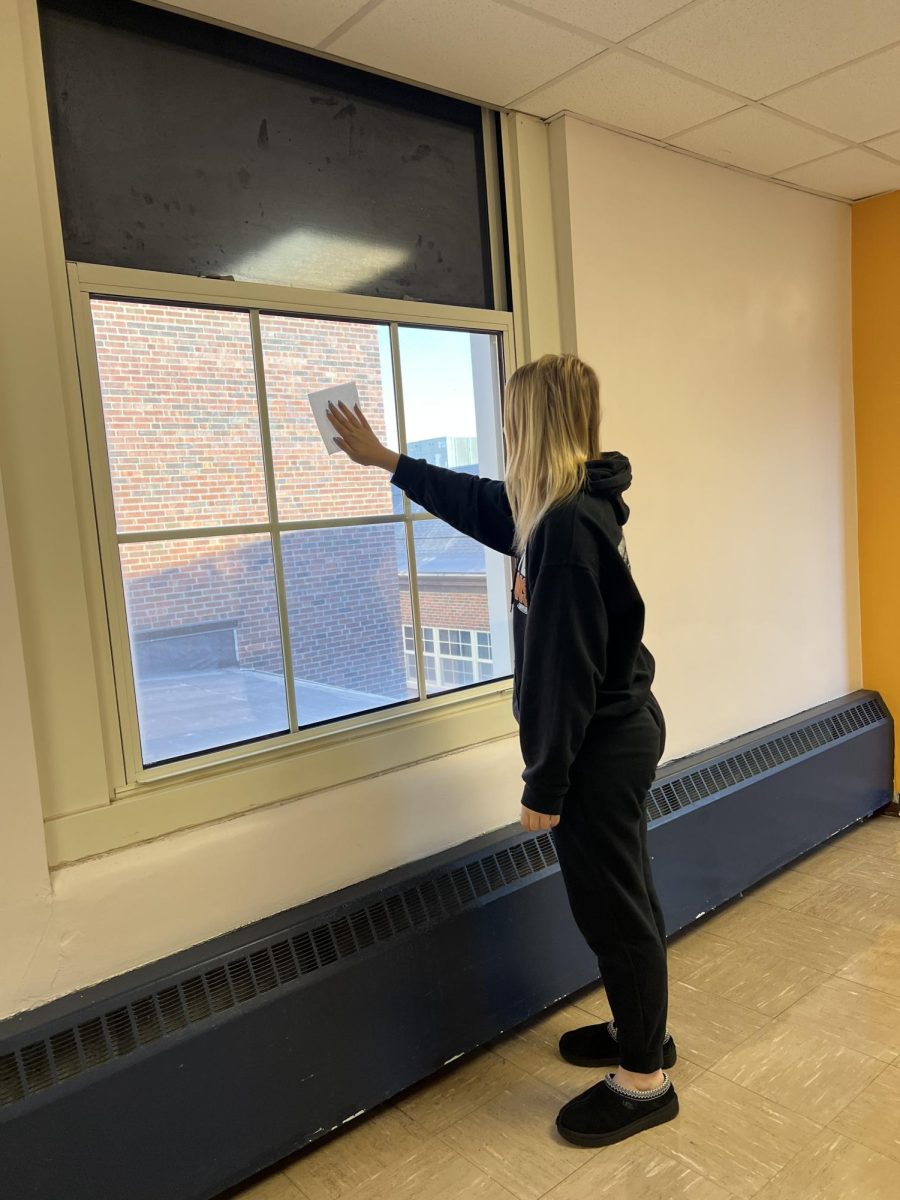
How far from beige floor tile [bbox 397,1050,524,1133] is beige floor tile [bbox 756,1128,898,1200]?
64 centimetres

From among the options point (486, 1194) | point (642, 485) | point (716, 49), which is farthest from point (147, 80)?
point (486, 1194)

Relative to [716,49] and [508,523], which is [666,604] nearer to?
[508,523]

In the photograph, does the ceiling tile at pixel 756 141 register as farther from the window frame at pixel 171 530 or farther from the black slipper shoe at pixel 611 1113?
the black slipper shoe at pixel 611 1113

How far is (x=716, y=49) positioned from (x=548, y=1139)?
2.63 meters

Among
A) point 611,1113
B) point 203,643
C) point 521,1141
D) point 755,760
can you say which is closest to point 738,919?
point 755,760

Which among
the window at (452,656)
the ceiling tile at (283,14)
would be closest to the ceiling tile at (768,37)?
the ceiling tile at (283,14)

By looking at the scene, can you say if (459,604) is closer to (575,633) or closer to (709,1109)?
(575,633)

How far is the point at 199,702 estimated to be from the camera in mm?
1991

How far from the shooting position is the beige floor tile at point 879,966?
247 cm

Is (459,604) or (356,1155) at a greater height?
(459,604)

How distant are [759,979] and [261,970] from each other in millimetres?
1491

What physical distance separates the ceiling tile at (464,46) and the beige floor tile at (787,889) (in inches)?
104

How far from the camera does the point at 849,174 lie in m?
3.23

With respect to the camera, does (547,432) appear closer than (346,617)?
Yes
